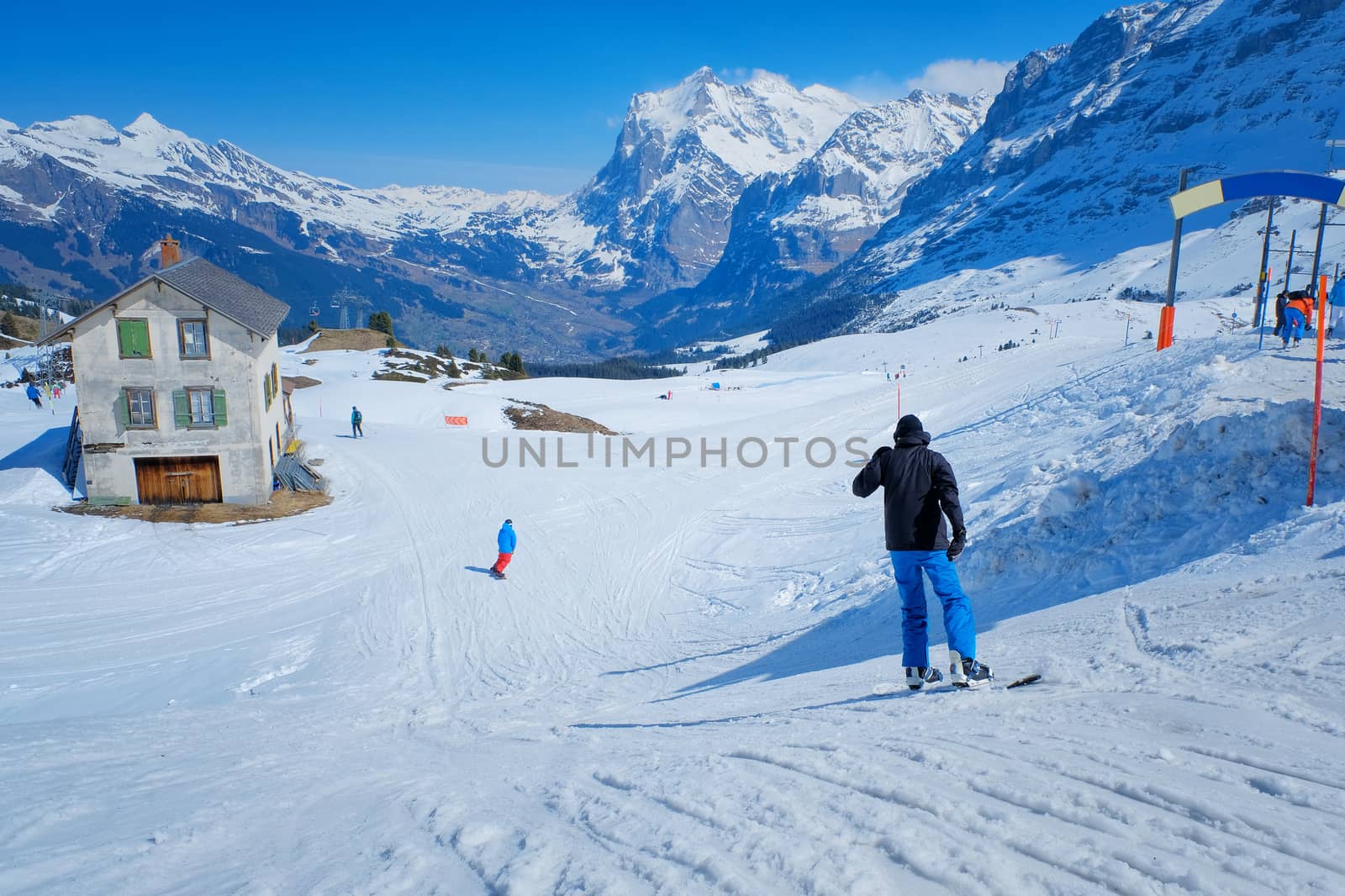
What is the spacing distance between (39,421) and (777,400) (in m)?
40.0

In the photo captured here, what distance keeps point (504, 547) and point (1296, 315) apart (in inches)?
735

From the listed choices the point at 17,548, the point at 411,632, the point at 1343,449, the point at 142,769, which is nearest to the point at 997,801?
the point at 142,769

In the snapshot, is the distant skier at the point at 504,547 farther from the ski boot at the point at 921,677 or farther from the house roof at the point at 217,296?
the house roof at the point at 217,296

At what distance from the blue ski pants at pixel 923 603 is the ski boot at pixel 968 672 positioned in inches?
2.5

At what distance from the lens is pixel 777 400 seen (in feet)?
165

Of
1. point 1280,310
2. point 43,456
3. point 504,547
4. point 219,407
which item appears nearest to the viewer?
point 1280,310

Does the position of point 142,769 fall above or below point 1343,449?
below

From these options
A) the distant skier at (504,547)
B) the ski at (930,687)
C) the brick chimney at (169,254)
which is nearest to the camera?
the ski at (930,687)

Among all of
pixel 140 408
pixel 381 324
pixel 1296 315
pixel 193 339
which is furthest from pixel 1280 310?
pixel 381 324

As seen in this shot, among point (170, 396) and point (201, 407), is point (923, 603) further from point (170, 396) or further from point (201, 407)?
point (170, 396)

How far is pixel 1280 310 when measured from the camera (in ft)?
55.3

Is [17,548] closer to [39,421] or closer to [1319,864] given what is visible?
[39,421]

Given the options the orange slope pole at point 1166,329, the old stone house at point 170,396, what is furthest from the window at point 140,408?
the orange slope pole at point 1166,329

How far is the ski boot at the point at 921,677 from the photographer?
6961 millimetres
